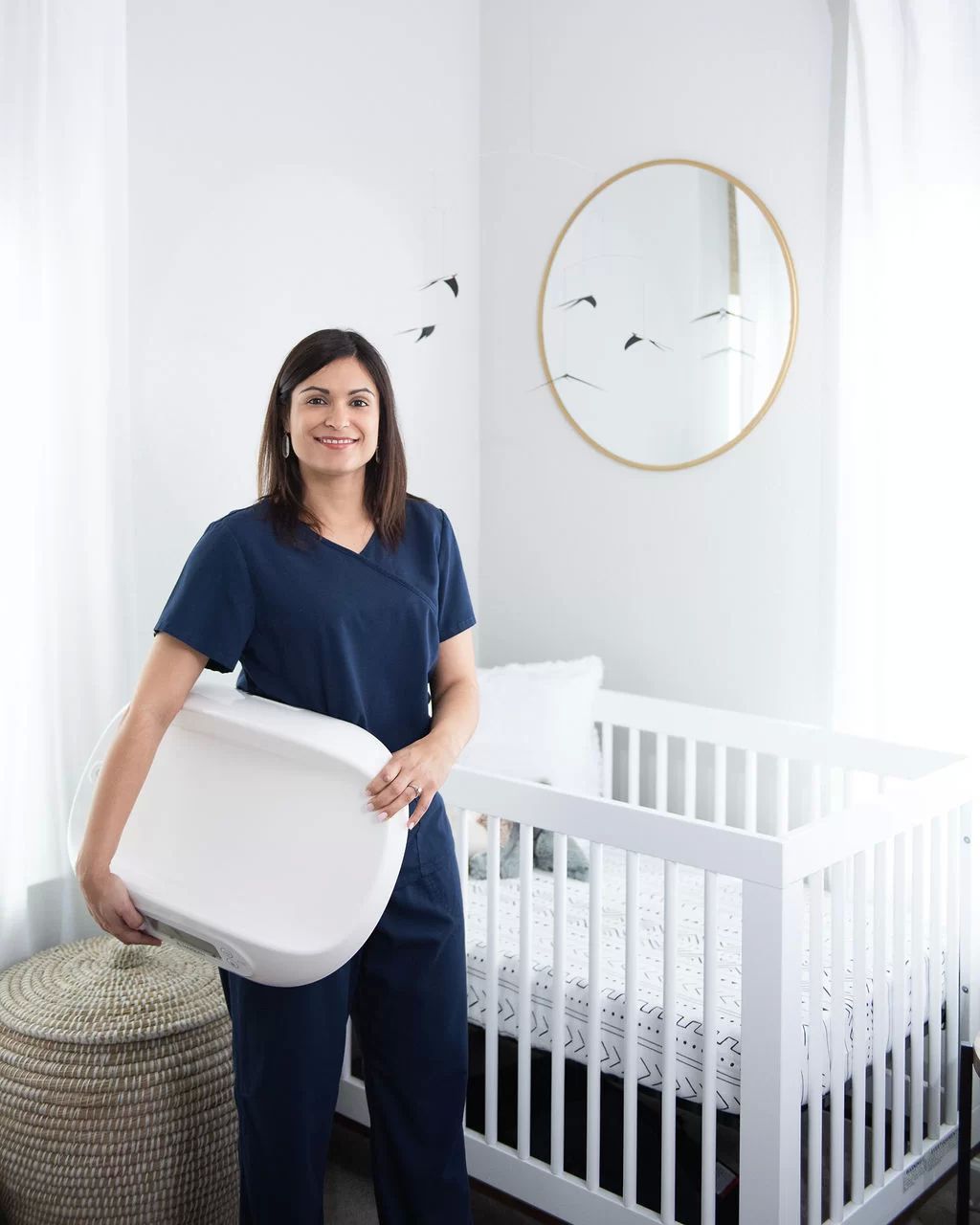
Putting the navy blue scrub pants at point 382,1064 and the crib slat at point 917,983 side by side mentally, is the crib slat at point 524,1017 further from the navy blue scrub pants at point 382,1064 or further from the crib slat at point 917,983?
the crib slat at point 917,983

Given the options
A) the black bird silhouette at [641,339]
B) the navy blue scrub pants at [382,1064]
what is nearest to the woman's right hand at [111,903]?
the navy blue scrub pants at [382,1064]

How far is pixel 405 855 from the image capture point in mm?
1457

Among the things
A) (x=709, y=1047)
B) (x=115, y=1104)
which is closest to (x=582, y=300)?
(x=709, y=1047)

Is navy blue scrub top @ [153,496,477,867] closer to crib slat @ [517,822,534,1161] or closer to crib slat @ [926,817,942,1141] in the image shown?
crib slat @ [517,822,534,1161]

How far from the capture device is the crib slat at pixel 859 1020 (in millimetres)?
1613

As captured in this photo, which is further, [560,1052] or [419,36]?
[419,36]

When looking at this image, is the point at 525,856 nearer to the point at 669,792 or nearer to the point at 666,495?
the point at 669,792

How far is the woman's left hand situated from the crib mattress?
0.51 meters

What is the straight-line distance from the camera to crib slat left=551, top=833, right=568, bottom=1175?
5.60ft

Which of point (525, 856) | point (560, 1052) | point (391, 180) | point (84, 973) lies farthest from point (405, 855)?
point (391, 180)

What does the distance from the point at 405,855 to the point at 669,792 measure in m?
1.18

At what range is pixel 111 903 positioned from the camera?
134 cm

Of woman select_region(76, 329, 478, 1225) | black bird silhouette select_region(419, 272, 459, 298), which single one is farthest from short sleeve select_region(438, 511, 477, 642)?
black bird silhouette select_region(419, 272, 459, 298)

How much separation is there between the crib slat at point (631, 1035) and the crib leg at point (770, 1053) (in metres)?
0.17
